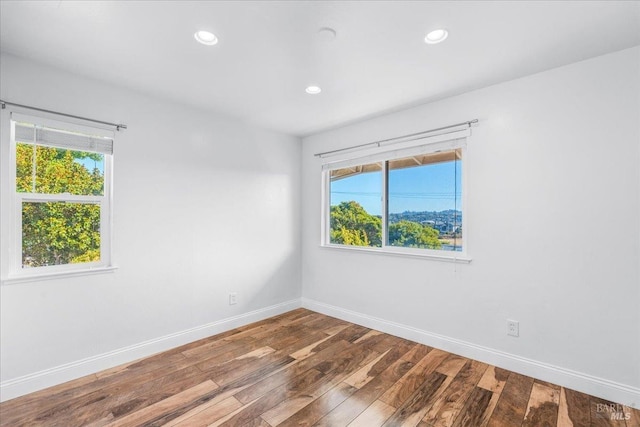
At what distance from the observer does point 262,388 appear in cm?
223

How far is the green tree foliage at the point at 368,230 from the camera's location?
3.12 m

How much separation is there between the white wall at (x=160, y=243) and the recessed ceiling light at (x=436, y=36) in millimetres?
2302

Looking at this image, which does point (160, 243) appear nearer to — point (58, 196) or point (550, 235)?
point (58, 196)

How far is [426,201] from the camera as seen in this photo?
10.2 ft

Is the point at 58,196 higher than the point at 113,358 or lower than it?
higher

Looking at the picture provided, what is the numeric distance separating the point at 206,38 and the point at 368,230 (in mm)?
2577

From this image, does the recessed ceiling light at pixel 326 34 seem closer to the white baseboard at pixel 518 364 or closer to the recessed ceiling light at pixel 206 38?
the recessed ceiling light at pixel 206 38

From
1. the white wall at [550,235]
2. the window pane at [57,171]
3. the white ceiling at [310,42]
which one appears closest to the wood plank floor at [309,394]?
the white wall at [550,235]

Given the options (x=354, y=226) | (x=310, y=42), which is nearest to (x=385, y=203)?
(x=354, y=226)

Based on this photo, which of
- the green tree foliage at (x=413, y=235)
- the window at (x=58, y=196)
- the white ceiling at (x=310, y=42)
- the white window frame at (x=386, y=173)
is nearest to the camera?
the white ceiling at (x=310, y=42)

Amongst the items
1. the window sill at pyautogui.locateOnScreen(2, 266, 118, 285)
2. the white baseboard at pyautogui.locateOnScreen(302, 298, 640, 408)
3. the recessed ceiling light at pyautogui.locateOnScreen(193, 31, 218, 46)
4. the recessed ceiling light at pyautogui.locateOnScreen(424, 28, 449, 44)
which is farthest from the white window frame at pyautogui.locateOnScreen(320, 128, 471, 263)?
the window sill at pyautogui.locateOnScreen(2, 266, 118, 285)

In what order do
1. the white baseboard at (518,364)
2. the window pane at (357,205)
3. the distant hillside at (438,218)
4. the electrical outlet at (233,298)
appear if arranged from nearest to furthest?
the white baseboard at (518,364) → the distant hillside at (438,218) → the electrical outlet at (233,298) → the window pane at (357,205)

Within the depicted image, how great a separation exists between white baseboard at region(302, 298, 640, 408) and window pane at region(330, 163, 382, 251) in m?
0.93

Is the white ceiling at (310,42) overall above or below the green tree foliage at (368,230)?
above
